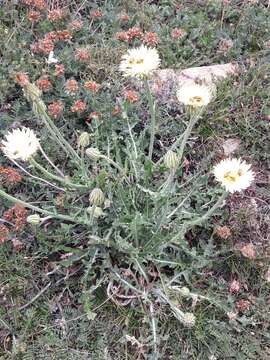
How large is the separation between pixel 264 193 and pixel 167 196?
0.68m

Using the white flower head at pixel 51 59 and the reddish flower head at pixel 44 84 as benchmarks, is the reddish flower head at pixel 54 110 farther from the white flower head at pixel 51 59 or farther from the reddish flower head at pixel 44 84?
the white flower head at pixel 51 59

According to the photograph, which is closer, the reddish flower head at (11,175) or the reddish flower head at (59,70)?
the reddish flower head at (11,175)

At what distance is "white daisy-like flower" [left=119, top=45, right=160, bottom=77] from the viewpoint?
6.89ft

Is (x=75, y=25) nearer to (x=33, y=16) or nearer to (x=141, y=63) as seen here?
(x=33, y=16)

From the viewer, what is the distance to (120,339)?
242 cm

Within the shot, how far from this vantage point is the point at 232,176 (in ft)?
6.61

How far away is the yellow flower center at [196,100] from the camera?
2026 millimetres

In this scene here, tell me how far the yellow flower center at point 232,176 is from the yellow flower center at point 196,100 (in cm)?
27

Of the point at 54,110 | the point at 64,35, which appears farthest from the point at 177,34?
the point at 54,110

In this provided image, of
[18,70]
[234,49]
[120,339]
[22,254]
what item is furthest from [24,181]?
[234,49]

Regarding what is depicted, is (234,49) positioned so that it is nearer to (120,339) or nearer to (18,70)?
(18,70)

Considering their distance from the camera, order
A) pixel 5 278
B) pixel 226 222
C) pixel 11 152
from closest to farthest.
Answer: pixel 11 152 → pixel 5 278 → pixel 226 222

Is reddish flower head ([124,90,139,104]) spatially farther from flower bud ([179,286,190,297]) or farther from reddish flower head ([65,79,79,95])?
flower bud ([179,286,190,297])

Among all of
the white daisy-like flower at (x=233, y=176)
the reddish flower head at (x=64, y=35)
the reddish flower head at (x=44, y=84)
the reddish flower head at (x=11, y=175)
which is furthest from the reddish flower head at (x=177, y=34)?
the white daisy-like flower at (x=233, y=176)
